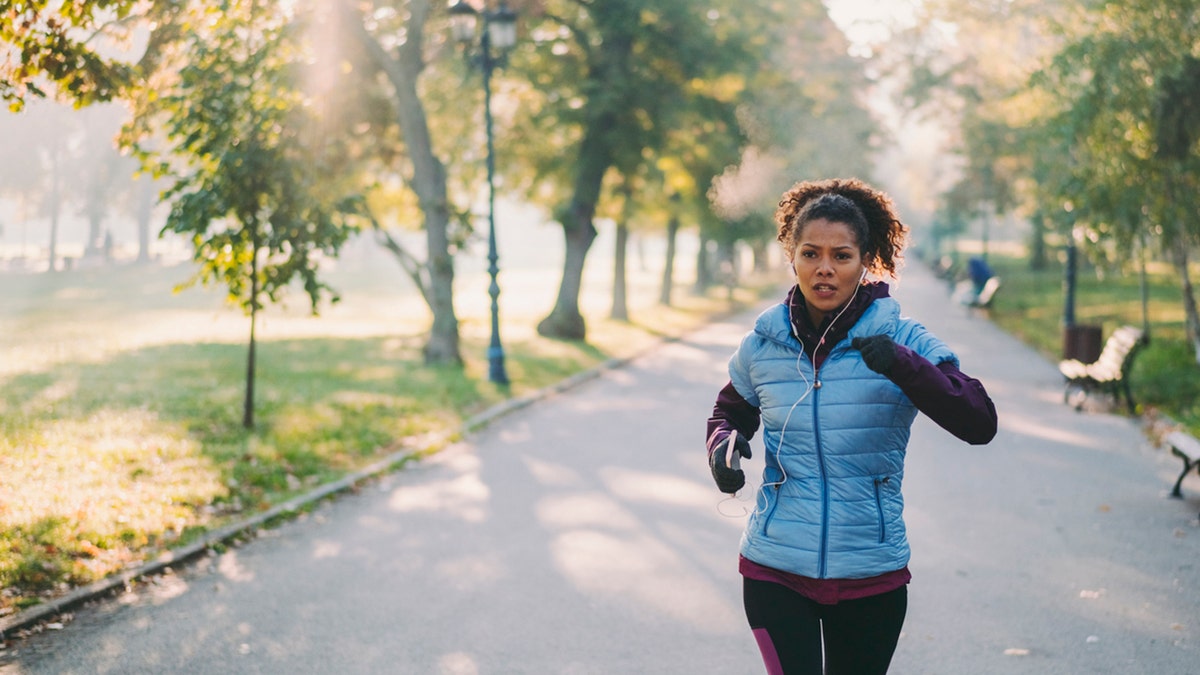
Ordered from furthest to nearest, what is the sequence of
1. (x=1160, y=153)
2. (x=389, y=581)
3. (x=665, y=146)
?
(x=665, y=146), (x=1160, y=153), (x=389, y=581)

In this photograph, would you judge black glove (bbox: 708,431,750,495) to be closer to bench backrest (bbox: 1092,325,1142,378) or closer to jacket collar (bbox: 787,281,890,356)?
jacket collar (bbox: 787,281,890,356)

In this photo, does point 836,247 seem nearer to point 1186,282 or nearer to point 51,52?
point 51,52

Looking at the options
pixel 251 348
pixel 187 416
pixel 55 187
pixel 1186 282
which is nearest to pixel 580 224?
pixel 1186 282

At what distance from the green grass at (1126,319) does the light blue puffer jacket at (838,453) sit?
927 cm

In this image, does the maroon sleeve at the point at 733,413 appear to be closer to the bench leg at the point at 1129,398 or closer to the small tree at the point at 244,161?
the small tree at the point at 244,161

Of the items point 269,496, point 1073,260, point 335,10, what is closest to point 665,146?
point 1073,260

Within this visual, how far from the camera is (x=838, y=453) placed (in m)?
2.99

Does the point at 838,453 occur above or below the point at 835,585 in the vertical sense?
above

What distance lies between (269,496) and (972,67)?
35668 mm

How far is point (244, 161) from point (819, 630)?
344 inches

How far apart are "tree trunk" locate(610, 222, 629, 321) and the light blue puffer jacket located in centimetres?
2646

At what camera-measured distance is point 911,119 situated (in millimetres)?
42562

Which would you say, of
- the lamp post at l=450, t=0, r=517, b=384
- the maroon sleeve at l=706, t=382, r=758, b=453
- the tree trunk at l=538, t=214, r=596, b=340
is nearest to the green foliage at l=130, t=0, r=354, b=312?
the lamp post at l=450, t=0, r=517, b=384

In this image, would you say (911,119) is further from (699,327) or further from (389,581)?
(389,581)
